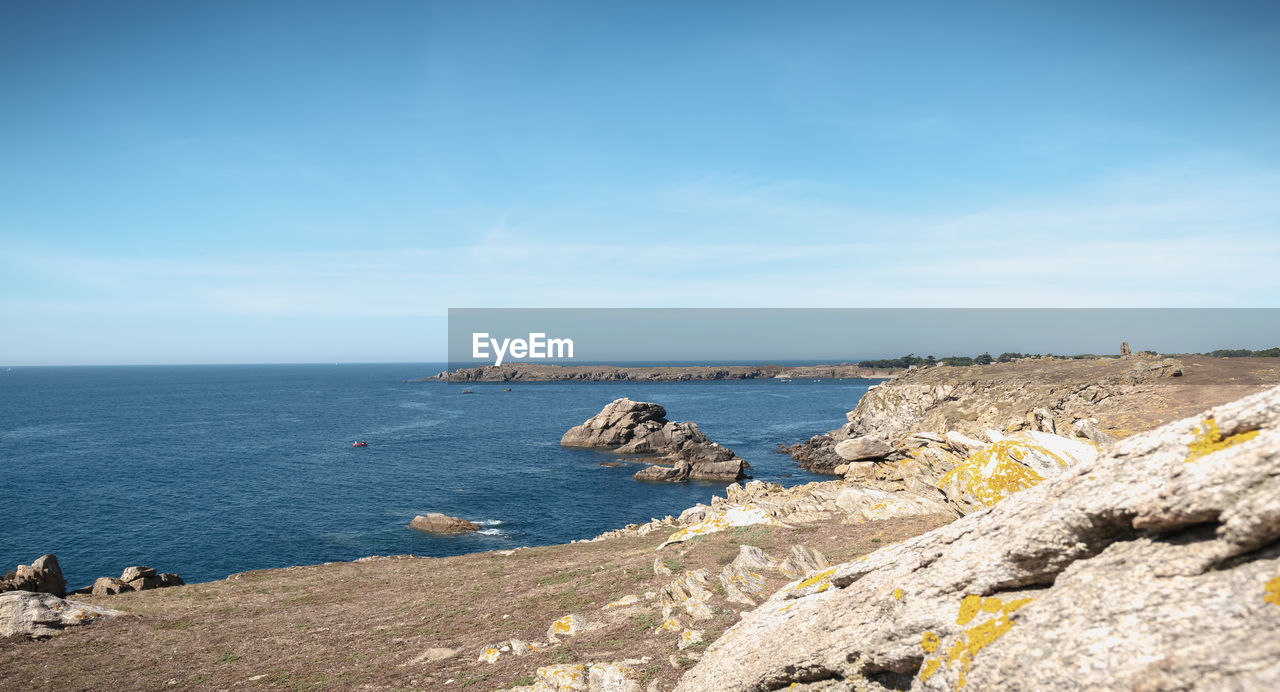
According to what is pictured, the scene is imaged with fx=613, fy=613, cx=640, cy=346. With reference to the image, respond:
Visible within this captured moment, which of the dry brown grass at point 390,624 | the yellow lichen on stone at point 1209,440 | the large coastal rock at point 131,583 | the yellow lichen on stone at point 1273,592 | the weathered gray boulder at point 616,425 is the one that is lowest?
the weathered gray boulder at point 616,425

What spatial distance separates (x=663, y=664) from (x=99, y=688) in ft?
52.5

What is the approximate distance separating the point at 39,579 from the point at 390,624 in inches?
833

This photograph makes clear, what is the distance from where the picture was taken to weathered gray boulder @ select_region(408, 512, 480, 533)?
5372 cm

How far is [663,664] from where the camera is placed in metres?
13.0

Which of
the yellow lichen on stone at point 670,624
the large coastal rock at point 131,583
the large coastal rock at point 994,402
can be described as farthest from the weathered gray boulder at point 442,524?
the yellow lichen on stone at point 670,624

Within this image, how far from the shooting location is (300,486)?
70.6 meters

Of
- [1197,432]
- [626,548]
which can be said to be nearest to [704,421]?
[626,548]

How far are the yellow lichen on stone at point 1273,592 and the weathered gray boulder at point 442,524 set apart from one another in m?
54.7

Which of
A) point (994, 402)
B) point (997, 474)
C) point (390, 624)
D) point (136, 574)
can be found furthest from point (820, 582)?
point (994, 402)

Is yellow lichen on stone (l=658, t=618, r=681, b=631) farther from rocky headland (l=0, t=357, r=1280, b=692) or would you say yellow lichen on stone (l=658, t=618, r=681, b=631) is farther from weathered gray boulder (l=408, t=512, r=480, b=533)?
weathered gray boulder (l=408, t=512, r=480, b=533)

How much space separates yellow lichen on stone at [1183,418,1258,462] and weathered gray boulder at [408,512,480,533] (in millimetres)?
54113

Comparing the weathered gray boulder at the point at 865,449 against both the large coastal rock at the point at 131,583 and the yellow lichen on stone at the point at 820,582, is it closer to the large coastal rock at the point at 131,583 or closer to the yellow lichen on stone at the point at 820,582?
the yellow lichen on stone at the point at 820,582

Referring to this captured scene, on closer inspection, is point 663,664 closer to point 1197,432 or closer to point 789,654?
point 789,654

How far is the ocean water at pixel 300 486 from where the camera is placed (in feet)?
164
